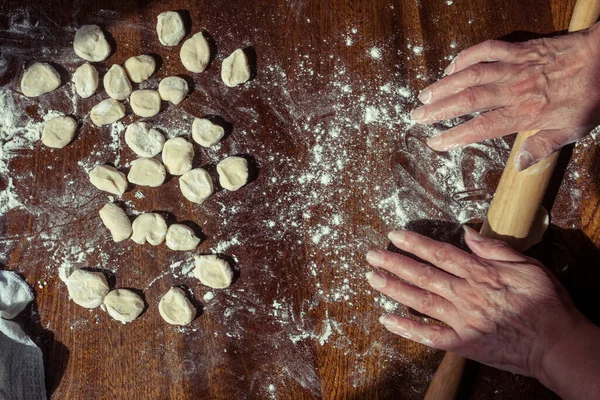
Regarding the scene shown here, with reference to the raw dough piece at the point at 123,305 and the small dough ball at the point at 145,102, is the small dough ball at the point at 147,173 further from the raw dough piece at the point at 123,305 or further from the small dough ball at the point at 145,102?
the raw dough piece at the point at 123,305

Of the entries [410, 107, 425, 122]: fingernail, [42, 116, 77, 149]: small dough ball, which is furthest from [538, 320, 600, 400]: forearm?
[42, 116, 77, 149]: small dough ball

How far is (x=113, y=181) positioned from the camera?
4.28ft

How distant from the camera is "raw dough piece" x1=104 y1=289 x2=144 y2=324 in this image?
1252 millimetres

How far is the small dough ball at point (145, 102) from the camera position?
4.40 feet

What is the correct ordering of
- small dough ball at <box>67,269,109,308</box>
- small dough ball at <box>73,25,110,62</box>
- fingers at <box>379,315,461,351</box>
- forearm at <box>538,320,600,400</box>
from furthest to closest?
small dough ball at <box>73,25,110,62</box> → small dough ball at <box>67,269,109,308</box> → fingers at <box>379,315,461,351</box> → forearm at <box>538,320,600,400</box>

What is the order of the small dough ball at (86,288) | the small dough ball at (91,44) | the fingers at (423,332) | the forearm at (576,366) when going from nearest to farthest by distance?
1. the forearm at (576,366)
2. the fingers at (423,332)
3. the small dough ball at (86,288)
4. the small dough ball at (91,44)

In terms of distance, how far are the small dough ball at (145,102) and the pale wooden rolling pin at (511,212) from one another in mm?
814

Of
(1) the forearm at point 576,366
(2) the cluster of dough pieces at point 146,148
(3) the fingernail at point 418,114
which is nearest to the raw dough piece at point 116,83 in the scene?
(2) the cluster of dough pieces at point 146,148

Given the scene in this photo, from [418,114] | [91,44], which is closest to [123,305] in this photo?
[91,44]

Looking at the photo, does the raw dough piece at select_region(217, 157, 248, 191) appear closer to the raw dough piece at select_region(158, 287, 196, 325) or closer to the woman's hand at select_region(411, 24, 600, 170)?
the raw dough piece at select_region(158, 287, 196, 325)

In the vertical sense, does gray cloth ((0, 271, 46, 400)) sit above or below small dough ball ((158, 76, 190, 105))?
below

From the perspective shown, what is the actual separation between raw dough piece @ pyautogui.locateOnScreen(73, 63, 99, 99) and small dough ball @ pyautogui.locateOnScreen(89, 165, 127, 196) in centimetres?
20

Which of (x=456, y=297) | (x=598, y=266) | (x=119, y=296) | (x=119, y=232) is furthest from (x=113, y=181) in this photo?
(x=598, y=266)

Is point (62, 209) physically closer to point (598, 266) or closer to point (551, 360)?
point (551, 360)
